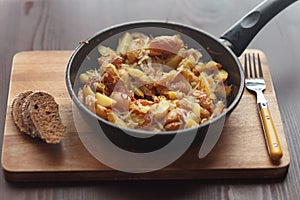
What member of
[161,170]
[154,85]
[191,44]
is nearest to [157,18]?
[191,44]

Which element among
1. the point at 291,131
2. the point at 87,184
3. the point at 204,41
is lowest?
the point at 87,184

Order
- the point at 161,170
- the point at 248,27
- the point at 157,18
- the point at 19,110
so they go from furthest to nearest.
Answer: the point at 157,18 < the point at 248,27 < the point at 19,110 < the point at 161,170

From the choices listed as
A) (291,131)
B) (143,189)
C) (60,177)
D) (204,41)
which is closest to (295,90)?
(291,131)

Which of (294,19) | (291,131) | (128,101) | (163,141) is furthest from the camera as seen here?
(294,19)

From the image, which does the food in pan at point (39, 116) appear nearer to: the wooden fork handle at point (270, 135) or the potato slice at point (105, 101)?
the potato slice at point (105, 101)

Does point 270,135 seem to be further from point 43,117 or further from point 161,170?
point 43,117

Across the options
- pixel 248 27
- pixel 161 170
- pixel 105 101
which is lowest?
pixel 161 170

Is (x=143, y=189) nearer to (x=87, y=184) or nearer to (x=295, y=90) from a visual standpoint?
(x=87, y=184)
